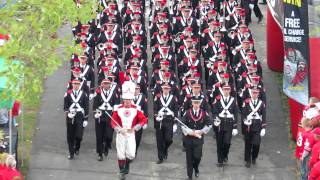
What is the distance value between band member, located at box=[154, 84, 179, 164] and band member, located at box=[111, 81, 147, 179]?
89 cm

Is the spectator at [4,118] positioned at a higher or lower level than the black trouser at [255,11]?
lower

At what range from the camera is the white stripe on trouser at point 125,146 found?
21109 millimetres

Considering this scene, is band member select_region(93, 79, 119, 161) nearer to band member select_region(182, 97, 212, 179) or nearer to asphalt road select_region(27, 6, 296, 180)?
asphalt road select_region(27, 6, 296, 180)

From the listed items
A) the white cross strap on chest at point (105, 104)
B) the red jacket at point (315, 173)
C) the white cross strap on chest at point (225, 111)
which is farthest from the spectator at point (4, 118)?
the red jacket at point (315, 173)

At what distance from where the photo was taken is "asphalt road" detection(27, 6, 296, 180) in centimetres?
2167

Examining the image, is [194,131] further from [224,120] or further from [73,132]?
[73,132]

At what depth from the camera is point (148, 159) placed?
2245 centimetres

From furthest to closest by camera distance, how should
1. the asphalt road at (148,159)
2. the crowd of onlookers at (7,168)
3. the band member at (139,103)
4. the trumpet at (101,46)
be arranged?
the trumpet at (101,46) → the band member at (139,103) → the asphalt road at (148,159) → the crowd of onlookers at (7,168)

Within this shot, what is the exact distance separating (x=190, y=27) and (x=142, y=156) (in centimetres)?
528

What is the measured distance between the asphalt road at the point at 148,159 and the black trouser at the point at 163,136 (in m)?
A: 0.24

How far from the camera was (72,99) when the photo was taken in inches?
874

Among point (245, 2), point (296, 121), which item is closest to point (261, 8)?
point (245, 2)

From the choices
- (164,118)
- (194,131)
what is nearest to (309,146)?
(194,131)

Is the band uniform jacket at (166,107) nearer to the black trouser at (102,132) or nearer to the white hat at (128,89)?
the white hat at (128,89)
